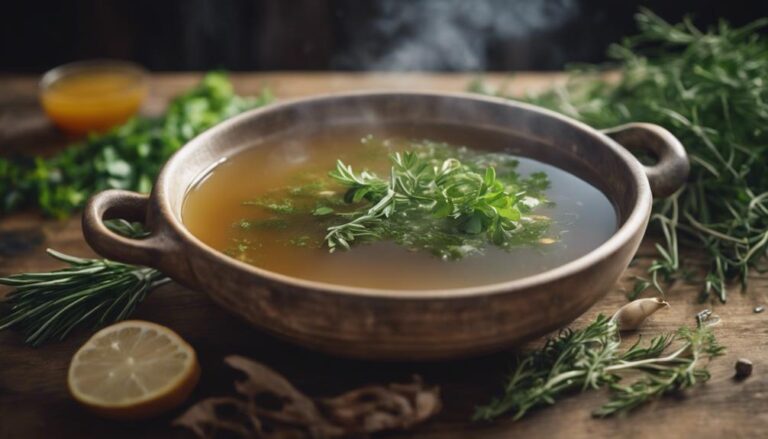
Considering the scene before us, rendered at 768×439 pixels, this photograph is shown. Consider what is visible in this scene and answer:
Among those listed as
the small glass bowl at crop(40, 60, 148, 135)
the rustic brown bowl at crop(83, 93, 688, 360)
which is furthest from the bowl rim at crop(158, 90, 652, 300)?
the small glass bowl at crop(40, 60, 148, 135)

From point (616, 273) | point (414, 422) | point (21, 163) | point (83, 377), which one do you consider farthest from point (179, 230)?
point (21, 163)

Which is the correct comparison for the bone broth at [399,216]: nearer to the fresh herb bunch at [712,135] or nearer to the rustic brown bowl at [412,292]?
the rustic brown bowl at [412,292]

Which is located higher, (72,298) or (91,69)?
(91,69)

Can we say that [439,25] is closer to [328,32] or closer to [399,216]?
[328,32]

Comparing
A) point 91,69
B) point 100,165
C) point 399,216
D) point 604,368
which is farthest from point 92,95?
point 604,368

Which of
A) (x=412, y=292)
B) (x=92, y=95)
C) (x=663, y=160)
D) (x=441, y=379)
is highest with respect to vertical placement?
(x=663, y=160)

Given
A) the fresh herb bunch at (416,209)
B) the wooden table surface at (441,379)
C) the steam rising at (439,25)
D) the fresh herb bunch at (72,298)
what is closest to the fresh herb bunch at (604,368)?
the wooden table surface at (441,379)

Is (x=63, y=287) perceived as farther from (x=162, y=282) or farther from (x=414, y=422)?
(x=414, y=422)

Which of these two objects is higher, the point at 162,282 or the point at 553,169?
the point at 553,169
